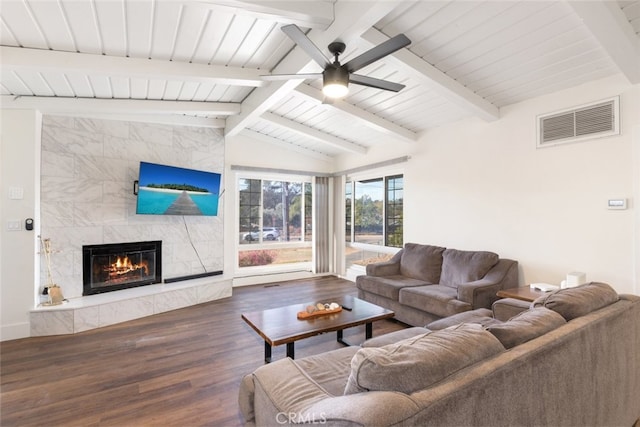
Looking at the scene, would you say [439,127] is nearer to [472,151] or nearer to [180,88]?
[472,151]

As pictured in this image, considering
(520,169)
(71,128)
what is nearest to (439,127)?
(520,169)

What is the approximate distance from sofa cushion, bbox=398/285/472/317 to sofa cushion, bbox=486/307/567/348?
149 cm

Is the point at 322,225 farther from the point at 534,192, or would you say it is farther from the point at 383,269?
the point at 534,192

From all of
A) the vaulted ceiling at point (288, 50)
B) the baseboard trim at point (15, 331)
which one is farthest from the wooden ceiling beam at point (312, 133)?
→ the baseboard trim at point (15, 331)

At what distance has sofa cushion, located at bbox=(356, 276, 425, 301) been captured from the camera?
3.69 meters

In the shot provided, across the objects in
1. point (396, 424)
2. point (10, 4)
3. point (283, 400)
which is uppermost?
point (10, 4)

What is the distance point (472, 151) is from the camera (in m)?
3.92

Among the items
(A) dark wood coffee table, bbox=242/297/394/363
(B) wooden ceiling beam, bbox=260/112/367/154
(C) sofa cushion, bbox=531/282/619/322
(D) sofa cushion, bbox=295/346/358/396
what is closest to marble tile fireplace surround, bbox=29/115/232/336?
(B) wooden ceiling beam, bbox=260/112/367/154

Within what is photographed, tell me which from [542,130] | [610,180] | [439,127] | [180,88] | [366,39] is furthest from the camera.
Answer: [439,127]

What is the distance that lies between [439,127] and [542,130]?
133 centimetres

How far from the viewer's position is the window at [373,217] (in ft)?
17.0

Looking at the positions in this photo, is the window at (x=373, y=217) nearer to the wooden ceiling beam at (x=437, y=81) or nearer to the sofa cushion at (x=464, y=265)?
the sofa cushion at (x=464, y=265)

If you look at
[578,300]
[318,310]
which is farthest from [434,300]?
[578,300]
